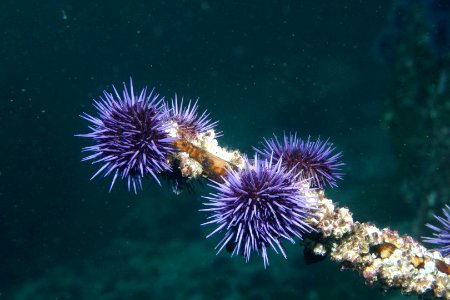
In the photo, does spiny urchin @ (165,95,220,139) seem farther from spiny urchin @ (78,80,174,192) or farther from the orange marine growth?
spiny urchin @ (78,80,174,192)

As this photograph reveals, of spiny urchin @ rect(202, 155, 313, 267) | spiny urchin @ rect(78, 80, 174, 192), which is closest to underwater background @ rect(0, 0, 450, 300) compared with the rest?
spiny urchin @ rect(78, 80, 174, 192)

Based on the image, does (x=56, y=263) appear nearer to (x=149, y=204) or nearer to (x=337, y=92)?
(x=149, y=204)

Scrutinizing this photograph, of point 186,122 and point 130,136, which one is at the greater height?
point 186,122

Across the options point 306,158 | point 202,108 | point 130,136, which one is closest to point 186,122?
point 130,136

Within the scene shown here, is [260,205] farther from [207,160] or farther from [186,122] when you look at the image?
[186,122]

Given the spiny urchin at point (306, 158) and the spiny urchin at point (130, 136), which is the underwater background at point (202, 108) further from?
the spiny urchin at point (130, 136)

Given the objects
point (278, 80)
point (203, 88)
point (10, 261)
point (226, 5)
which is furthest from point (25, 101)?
point (278, 80)

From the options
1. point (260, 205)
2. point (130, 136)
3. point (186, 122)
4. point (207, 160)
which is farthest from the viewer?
point (186, 122)

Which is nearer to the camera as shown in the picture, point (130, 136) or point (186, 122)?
point (130, 136)
